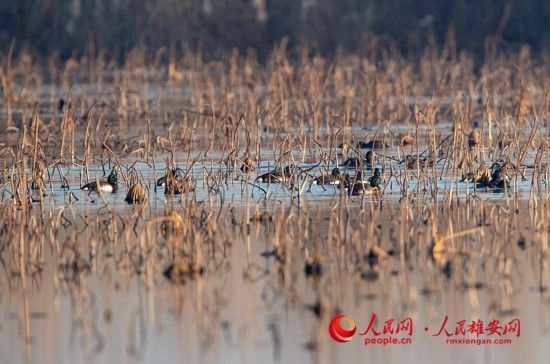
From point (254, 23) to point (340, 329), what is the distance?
22543 millimetres

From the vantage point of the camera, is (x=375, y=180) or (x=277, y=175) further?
(x=277, y=175)

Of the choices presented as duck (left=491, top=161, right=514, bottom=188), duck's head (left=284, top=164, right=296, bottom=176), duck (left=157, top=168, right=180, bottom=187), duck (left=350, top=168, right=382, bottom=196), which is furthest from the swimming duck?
duck (left=157, top=168, right=180, bottom=187)

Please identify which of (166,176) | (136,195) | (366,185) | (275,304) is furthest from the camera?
(166,176)

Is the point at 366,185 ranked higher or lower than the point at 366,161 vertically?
lower

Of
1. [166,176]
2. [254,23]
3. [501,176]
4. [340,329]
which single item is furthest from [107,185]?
[254,23]

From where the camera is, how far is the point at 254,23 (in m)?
27.5

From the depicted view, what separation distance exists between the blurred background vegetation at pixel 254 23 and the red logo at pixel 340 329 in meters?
20.4

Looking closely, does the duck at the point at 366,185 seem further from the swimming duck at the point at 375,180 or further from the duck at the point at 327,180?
the duck at the point at 327,180

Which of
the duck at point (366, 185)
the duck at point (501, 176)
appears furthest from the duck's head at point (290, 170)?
the duck at point (501, 176)

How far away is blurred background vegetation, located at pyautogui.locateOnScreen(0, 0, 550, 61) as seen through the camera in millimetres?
26328

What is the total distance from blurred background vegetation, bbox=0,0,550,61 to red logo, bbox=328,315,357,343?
67.0 ft

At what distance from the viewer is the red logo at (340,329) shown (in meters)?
5.21

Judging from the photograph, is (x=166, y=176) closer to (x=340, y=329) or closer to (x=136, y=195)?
(x=136, y=195)

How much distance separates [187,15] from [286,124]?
1563 centimetres
